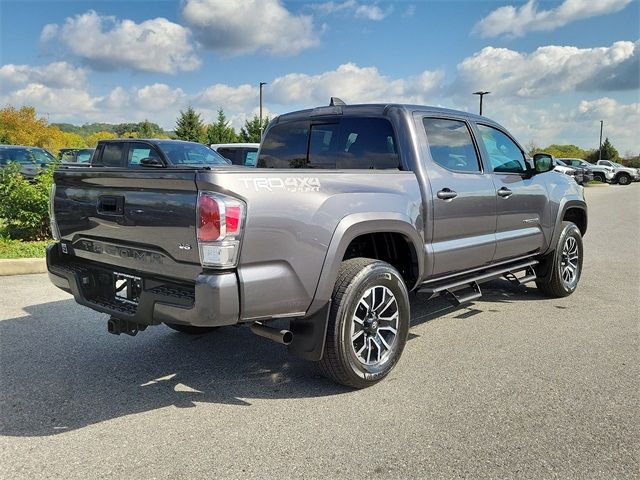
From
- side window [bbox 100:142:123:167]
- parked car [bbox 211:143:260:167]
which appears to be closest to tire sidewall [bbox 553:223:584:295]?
side window [bbox 100:142:123:167]

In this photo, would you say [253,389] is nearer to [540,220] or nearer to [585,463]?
[585,463]

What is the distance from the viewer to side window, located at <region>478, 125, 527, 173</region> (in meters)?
5.08

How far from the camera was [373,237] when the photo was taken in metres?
4.06

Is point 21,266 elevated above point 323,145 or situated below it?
below

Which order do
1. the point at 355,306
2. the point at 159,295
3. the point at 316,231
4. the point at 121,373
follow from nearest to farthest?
the point at 159,295
the point at 316,231
the point at 355,306
the point at 121,373

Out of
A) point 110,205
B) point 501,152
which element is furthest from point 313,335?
point 501,152

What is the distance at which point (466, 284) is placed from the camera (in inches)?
182

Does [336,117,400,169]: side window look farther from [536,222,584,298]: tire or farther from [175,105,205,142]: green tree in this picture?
[175,105,205,142]: green tree

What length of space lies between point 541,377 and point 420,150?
1903 mm

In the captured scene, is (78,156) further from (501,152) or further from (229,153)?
(501,152)

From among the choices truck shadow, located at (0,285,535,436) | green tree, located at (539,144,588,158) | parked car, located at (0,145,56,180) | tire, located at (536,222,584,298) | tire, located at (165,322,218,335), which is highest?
green tree, located at (539,144,588,158)

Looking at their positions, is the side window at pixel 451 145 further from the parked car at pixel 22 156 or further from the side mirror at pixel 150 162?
the parked car at pixel 22 156

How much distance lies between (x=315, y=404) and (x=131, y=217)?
1.65 m

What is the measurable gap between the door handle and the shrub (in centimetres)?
659
